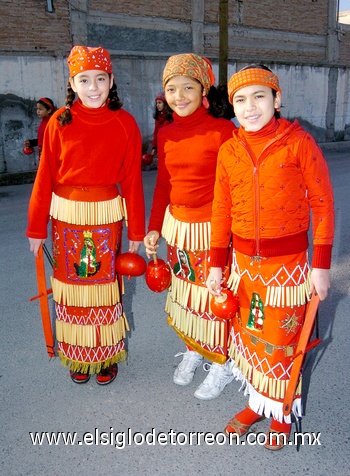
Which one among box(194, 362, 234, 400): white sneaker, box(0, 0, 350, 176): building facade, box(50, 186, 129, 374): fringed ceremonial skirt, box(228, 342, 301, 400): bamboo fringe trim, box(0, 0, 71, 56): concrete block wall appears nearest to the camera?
box(228, 342, 301, 400): bamboo fringe trim

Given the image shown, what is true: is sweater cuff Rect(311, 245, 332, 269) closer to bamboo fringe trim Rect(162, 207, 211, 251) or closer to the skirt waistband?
bamboo fringe trim Rect(162, 207, 211, 251)

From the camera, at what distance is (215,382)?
8.87 ft

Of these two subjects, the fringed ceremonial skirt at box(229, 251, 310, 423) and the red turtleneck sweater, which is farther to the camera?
the red turtleneck sweater

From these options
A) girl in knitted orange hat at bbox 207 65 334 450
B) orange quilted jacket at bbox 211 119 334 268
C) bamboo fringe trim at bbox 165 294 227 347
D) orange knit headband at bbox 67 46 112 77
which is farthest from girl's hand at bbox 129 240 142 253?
orange knit headband at bbox 67 46 112 77

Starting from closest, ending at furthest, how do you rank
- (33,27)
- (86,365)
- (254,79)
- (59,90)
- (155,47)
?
1. (254,79)
2. (86,365)
3. (33,27)
4. (59,90)
5. (155,47)

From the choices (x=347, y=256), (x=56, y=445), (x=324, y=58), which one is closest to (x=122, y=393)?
(x=56, y=445)

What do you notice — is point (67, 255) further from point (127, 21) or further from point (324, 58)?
point (324, 58)

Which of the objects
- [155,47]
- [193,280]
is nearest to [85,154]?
[193,280]

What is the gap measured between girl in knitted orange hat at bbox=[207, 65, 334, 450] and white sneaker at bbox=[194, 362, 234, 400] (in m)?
0.36

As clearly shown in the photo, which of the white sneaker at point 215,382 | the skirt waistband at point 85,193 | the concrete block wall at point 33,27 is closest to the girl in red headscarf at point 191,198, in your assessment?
the white sneaker at point 215,382

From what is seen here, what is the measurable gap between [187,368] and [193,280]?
2.17 ft

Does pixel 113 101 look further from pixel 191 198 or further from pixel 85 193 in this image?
pixel 191 198

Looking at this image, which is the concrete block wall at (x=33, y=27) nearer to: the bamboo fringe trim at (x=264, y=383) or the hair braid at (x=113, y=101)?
the hair braid at (x=113, y=101)

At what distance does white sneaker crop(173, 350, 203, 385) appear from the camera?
283 cm
